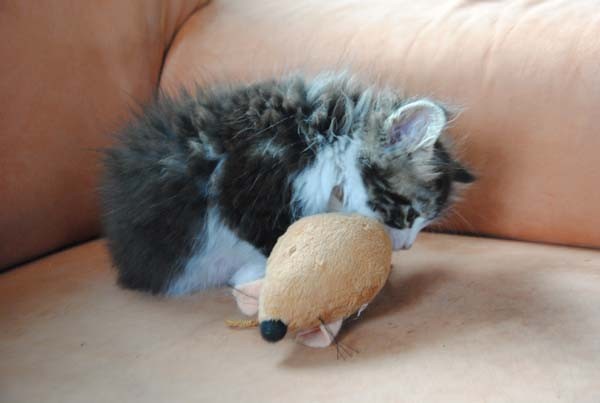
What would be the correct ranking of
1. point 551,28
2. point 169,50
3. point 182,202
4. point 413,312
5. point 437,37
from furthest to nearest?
point 169,50
point 437,37
point 551,28
point 182,202
point 413,312

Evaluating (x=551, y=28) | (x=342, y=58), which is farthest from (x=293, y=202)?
(x=551, y=28)

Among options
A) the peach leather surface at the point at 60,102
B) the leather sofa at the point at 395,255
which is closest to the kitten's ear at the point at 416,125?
the leather sofa at the point at 395,255

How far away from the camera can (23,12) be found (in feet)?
4.44

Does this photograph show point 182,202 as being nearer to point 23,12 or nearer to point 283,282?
point 283,282

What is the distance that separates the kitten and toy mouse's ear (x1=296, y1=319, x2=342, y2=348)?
22 cm

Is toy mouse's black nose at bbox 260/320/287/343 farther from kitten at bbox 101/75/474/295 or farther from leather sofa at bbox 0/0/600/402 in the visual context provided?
kitten at bbox 101/75/474/295

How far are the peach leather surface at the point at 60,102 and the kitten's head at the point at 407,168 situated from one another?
671 mm

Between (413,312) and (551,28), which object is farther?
(551,28)

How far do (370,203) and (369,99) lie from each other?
201 mm

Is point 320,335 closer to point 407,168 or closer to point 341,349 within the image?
point 341,349

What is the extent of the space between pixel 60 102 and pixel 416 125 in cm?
81

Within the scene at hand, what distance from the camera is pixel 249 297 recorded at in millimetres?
1104

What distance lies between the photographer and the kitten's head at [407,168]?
1098 millimetres

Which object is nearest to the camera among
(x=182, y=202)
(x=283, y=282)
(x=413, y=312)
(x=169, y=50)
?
(x=283, y=282)
